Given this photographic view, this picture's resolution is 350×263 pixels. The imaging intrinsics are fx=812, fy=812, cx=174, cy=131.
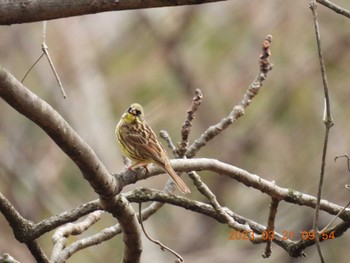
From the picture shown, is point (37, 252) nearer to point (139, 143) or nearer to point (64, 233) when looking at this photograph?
point (64, 233)

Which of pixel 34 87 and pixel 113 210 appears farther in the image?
pixel 34 87

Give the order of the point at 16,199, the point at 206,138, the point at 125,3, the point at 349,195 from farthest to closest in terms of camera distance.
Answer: the point at 16,199, the point at 349,195, the point at 206,138, the point at 125,3

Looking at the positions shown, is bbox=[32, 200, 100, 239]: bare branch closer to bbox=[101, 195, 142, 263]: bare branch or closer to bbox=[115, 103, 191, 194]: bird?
bbox=[101, 195, 142, 263]: bare branch

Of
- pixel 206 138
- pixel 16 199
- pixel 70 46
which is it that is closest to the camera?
pixel 206 138

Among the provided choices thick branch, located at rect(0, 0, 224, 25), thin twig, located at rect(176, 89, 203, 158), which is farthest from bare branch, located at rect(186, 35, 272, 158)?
thick branch, located at rect(0, 0, 224, 25)

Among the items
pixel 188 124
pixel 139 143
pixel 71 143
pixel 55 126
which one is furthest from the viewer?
pixel 139 143

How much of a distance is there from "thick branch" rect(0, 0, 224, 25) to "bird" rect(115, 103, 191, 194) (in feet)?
5.22

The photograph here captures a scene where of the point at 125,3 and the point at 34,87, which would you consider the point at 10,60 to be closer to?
the point at 34,87

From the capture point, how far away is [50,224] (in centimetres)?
412

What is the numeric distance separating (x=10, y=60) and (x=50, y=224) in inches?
432

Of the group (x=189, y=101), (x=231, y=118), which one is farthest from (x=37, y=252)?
(x=189, y=101)

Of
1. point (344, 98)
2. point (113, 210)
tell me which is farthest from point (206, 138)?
point (344, 98)

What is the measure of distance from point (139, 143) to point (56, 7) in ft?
7.70

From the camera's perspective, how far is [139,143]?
5469 mm
